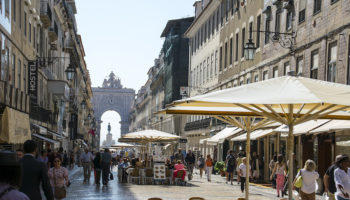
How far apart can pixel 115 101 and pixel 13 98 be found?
152378mm

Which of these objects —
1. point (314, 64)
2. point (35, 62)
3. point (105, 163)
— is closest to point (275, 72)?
point (314, 64)

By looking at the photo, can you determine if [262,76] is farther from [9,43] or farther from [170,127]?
[170,127]

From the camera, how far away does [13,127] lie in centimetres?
2095

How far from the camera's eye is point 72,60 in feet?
196

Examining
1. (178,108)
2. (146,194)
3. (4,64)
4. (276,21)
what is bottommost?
(146,194)

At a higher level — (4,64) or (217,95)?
(4,64)

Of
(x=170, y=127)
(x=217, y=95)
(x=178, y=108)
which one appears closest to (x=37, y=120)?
(x=178, y=108)

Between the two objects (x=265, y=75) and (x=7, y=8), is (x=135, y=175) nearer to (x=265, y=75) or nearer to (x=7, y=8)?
(x=265, y=75)

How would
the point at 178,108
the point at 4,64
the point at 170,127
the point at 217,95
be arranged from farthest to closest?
the point at 170,127, the point at 4,64, the point at 178,108, the point at 217,95

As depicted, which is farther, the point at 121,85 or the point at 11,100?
the point at 121,85

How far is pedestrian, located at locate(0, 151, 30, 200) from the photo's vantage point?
404 centimetres

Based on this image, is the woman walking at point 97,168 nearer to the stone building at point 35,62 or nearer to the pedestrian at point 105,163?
the pedestrian at point 105,163

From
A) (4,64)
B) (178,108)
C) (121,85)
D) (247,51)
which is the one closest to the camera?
(178,108)

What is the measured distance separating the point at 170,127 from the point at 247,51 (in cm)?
4813
